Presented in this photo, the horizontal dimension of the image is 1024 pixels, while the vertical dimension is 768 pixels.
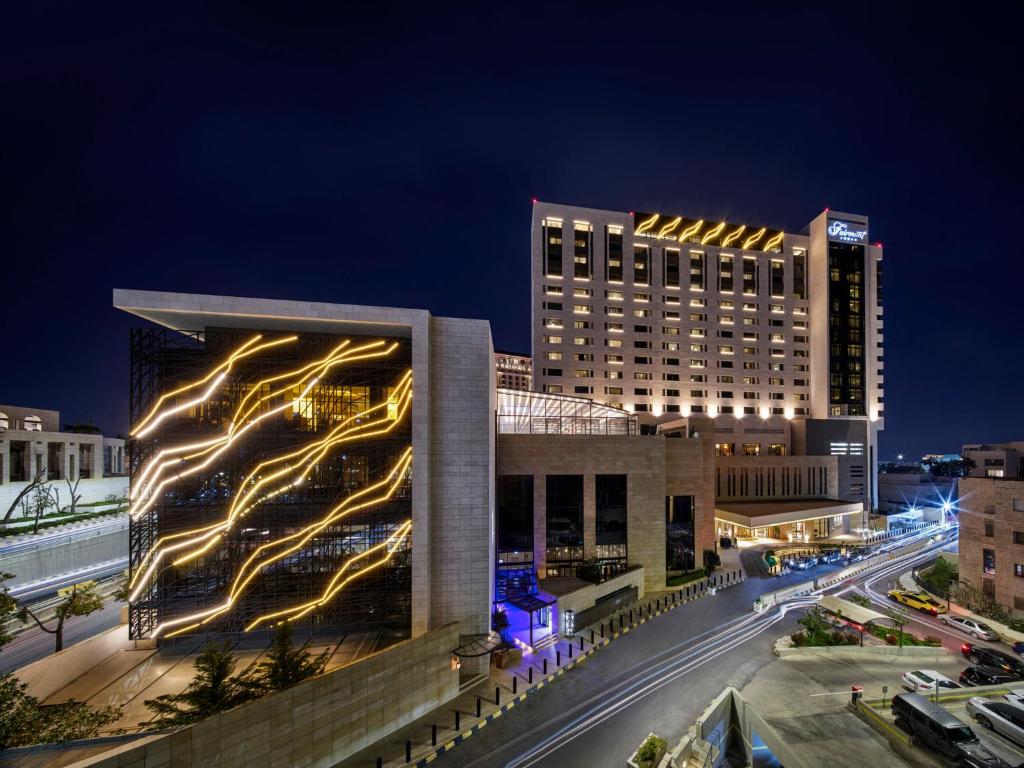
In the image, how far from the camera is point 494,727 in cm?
1580

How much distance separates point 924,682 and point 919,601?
14224mm

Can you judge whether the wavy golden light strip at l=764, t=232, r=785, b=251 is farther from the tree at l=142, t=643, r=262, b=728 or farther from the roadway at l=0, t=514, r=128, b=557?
the roadway at l=0, t=514, r=128, b=557

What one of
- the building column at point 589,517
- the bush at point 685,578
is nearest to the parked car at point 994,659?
the bush at point 685,578

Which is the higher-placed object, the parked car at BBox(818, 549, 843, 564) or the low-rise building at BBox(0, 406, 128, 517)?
the low-rise building at BBox(0, 406, 128, 517)

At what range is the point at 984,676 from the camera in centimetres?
1897

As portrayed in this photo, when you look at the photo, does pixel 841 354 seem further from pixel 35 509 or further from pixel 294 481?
pixel 35 509

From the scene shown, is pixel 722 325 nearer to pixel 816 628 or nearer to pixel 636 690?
pixel 816 628

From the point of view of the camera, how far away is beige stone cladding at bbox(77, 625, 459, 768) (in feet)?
35.5

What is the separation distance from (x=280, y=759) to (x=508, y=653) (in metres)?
10.5

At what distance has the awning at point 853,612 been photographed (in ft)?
80.9

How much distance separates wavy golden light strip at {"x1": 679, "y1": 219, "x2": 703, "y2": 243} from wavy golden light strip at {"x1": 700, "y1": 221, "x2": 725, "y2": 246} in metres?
1.92

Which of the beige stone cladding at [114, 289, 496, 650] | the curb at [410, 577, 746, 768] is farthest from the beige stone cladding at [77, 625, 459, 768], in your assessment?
the beige stone cladding at [114, 289, 496, 650]

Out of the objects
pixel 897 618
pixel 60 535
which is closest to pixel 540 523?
pixel 897 618

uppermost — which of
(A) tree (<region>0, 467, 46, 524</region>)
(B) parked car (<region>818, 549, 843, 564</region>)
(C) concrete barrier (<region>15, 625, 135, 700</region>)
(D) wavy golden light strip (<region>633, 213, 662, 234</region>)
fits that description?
(D) wavy golden light strip (<region>633, 213, 662, 234</region>)
